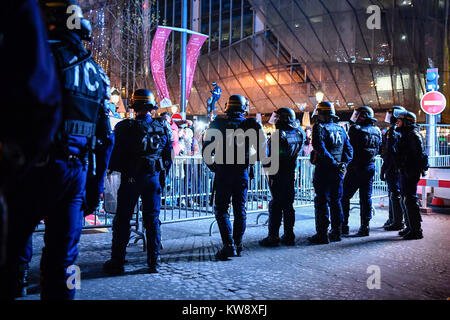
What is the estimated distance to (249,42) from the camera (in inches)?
1316

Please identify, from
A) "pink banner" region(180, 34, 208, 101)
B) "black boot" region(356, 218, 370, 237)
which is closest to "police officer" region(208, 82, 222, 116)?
"pink banner" region(180, 34, 208, 101)

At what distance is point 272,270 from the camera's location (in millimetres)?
4609

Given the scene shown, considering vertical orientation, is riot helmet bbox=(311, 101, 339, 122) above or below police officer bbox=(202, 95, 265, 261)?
above

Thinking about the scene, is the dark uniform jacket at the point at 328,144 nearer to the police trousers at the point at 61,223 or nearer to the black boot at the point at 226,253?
the black boot at the point at 226,253

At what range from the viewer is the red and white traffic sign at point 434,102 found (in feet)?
37.9

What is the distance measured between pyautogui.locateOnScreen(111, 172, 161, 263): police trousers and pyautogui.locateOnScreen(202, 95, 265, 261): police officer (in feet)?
3.17

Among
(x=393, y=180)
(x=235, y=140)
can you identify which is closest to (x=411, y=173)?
(x=393, y=180)

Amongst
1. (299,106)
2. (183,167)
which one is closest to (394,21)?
(299,106)

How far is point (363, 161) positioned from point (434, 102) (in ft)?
20.8

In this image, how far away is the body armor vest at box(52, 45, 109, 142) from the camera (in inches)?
97.9

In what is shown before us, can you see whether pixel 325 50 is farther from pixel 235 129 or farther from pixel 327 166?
pixel 235 129

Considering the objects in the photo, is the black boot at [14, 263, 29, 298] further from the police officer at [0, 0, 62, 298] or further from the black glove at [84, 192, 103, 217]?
the police officer at [0, 0, 62, 298]

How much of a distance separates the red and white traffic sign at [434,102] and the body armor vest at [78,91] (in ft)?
37.4
